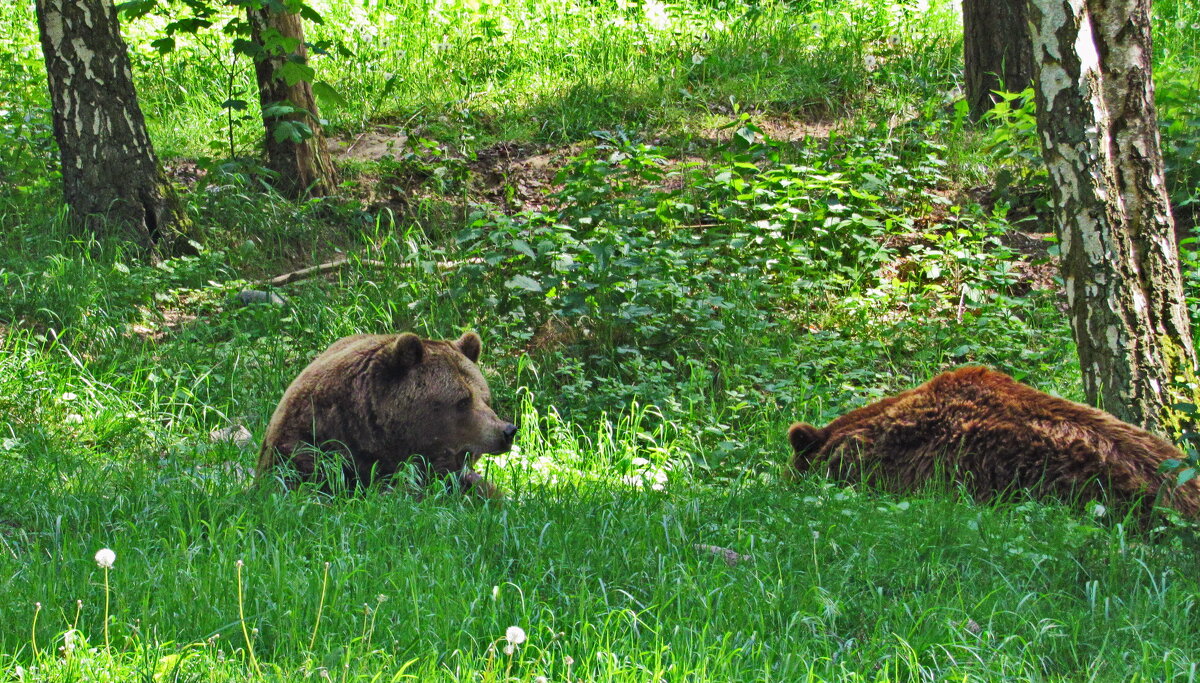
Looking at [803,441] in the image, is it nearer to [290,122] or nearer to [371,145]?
[290,122]

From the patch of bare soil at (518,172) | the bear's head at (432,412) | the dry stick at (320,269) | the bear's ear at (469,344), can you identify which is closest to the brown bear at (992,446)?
the bear's head at (432,412)

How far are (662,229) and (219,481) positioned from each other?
510 centimetres

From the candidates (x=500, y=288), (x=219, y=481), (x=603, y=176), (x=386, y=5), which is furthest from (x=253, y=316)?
(x=386, y=5)

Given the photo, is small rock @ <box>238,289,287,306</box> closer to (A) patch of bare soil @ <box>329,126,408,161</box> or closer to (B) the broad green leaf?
(B) the broad green leaf

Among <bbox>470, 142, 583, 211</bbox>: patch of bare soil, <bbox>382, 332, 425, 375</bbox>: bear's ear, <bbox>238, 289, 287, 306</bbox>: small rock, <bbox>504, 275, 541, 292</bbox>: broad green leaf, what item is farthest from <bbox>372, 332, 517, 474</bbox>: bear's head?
<bbox>470, 142, 583, 211</bbox>: patch of bare soil

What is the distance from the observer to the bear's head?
17.0 ft

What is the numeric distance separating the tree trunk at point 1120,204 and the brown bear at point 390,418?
308 cm

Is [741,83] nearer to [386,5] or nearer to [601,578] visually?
[386,5]

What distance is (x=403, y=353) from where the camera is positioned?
516cm

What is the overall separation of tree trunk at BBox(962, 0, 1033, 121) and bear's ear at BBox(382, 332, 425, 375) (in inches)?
284

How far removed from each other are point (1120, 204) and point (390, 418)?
3.81 meters

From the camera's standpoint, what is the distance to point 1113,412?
560cm

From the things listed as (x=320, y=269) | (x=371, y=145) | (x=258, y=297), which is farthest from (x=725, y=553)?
(x=371, y=145)

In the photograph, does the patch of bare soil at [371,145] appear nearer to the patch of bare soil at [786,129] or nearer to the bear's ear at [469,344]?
the patch of bare soil at [786,129]
